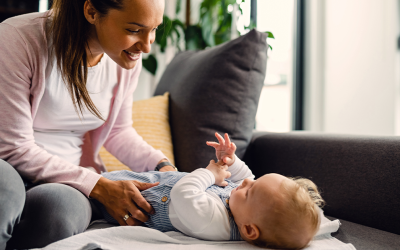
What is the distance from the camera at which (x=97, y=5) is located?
2.88ft

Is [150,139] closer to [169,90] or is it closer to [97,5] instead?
[169,90]

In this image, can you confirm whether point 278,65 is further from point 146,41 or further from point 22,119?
point 22,119

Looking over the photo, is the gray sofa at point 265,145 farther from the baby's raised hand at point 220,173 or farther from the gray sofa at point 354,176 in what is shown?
the baby's raised hand at point 220,173

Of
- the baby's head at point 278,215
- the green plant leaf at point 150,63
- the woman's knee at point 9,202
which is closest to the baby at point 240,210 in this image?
the baby's head at point 278,215

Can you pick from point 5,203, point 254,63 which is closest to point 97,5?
point 5,203

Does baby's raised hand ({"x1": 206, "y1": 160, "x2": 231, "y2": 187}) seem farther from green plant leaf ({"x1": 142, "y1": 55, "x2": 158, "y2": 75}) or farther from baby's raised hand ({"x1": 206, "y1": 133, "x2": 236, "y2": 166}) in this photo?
green plant leaf ({"x1": 142, "y1": 55, "x2": 158, "y2": 75})

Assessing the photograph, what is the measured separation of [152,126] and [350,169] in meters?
0.77

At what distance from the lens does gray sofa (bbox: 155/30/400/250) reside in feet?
3.05

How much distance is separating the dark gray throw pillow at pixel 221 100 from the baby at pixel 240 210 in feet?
1.16

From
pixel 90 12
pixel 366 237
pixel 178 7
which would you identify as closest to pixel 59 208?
pixel 90 12

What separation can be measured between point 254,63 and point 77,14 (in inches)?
27.2

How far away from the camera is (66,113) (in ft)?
3.27

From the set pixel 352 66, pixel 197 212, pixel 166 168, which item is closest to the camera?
pixel 197 212

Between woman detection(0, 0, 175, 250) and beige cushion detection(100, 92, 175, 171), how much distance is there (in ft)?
0.92
